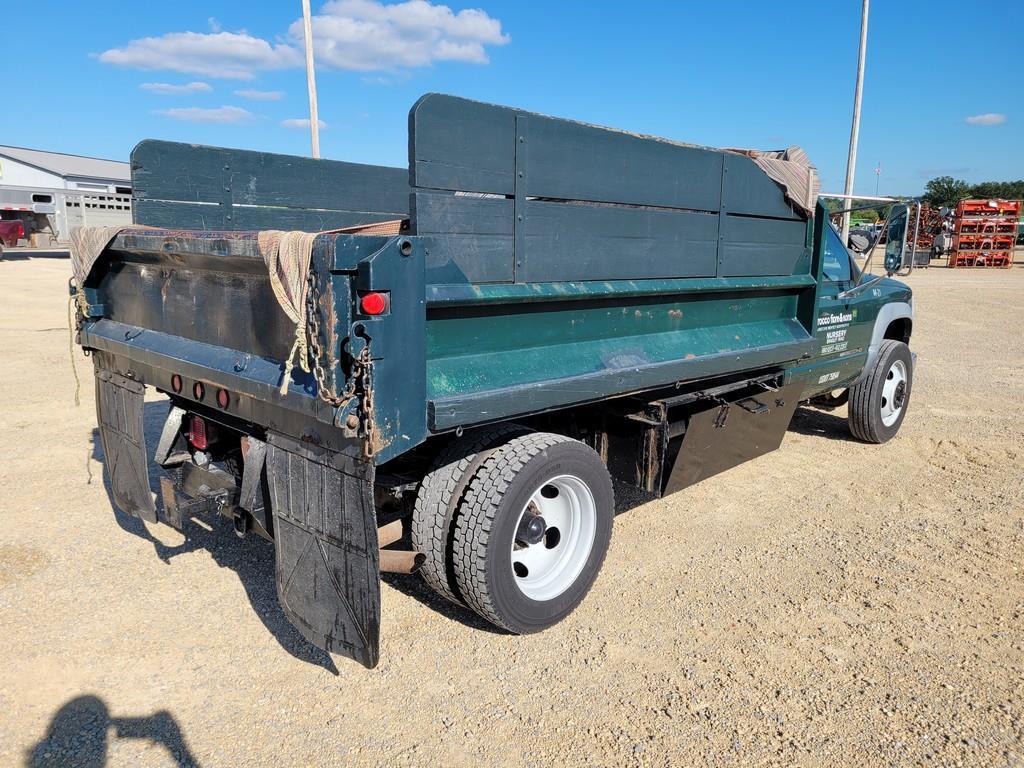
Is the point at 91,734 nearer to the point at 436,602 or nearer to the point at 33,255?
the point at 436,602

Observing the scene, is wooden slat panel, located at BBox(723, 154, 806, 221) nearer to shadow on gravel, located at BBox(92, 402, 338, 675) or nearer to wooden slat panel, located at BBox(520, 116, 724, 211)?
wooden slat panel, located at BBox(520, 116, 724, 211)

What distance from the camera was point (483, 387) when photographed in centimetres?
280

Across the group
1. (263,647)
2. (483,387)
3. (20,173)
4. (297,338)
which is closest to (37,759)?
(263,647)

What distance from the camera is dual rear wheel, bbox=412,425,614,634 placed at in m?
2.91

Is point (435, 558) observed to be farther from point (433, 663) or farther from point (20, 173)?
point (20, 173)

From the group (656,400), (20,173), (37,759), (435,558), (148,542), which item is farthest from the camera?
(20,173)

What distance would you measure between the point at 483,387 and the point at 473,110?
102cm

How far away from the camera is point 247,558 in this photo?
394 centimetres

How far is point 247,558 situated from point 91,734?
1400mm

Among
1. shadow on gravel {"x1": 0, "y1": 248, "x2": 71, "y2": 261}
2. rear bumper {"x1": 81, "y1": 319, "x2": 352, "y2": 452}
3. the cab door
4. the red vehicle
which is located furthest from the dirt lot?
shadow on gravel {"x1": 0, "y1": 248, "x2": 71, "y2": 261}

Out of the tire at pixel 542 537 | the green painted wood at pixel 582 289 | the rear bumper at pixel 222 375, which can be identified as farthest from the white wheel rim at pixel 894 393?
the rear bumper at pixel 222 375

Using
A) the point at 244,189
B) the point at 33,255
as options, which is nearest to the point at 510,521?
the point at 244,189

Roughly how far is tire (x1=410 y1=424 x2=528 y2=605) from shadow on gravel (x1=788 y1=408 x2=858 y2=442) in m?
4.47

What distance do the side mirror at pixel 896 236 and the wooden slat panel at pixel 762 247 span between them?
91 centimetres
